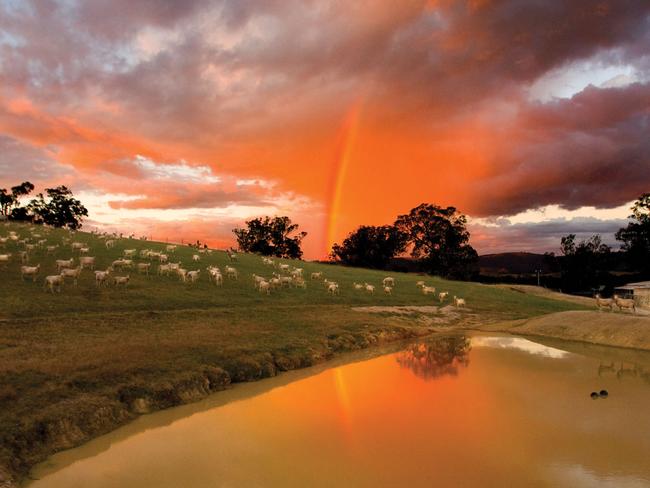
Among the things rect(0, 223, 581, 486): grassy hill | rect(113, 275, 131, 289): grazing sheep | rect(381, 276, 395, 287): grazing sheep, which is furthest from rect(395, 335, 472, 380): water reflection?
rect(381, 276, 395, 287): grazing sheep

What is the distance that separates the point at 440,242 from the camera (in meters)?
129

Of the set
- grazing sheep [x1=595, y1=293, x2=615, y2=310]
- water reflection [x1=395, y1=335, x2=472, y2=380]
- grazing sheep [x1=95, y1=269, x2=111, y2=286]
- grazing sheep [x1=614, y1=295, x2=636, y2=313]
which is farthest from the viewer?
grazing sheep [x1=595, y1=293, x2=615, y2=310]

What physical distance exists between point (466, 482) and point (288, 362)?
1580 cm

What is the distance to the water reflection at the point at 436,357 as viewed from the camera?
2814cm

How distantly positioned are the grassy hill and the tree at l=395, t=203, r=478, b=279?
223 ft

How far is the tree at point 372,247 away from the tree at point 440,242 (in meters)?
7.43

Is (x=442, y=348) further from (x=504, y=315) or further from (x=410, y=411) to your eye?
(x=504, y=315)

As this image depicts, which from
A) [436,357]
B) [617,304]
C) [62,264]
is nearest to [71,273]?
[62,264]

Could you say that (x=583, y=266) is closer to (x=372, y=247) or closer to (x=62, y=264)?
(x=372, y=247)

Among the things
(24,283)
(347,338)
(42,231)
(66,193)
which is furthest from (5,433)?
(66,193)

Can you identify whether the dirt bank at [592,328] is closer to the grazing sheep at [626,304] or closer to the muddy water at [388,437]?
the muddy water at [388,437]

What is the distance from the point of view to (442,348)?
1422 inches

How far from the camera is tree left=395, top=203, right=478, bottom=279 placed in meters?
125

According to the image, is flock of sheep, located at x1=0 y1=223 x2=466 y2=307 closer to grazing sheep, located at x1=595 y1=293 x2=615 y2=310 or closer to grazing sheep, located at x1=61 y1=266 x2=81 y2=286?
grazing sheep, located at x1=61 y1=266 x2=81 y2=286
